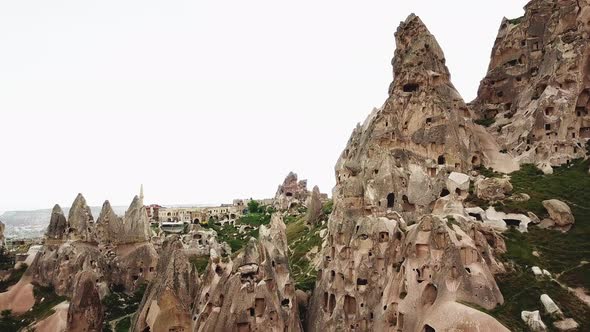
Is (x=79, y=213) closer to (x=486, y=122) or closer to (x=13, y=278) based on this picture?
(x=13, y=278)

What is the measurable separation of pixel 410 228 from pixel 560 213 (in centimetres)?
1012

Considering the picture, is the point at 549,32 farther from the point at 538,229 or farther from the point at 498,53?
the point at 538,229

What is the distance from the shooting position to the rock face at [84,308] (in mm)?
27859

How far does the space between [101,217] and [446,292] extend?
3068 centimetres

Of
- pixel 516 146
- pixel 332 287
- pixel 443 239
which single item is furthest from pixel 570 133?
pixel 332 287

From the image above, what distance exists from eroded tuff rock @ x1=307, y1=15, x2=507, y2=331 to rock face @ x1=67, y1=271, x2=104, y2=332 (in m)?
12.5

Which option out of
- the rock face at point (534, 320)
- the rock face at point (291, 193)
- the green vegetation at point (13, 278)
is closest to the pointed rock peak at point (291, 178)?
the rock face at point (291, 193)

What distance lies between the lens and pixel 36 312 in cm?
3575

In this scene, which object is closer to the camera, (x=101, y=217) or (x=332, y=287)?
(x=332, y=287)

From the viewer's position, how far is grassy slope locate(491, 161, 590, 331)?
22.8 metres

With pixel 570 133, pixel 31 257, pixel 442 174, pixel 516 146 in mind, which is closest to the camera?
pixel 442 174

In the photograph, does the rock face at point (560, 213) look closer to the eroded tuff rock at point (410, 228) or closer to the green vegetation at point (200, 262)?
the eroded tuff rock at point (410, 228)

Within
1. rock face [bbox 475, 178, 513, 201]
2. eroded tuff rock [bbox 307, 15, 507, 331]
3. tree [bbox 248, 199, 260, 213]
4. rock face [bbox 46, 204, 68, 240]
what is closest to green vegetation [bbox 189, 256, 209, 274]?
rock face [bbox 46, 204, 68, 240]

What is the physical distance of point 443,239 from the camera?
2409 cm
